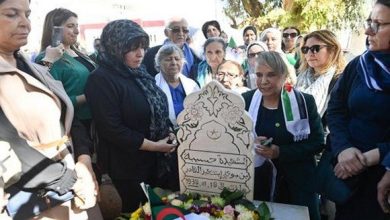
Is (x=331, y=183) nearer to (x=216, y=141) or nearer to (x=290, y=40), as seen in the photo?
(x=216, y=141)

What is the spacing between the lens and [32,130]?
1.37 meters

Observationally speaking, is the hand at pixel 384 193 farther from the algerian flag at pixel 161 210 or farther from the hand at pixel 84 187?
the hand at pixel 84 187

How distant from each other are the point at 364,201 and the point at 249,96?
0.90 metres

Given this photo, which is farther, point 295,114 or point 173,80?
point 173,80

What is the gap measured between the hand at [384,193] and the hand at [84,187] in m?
1.32

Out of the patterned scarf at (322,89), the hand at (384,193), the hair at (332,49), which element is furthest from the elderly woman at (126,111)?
the hair at (332,49)

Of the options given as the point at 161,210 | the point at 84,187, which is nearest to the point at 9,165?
the point at 84,187

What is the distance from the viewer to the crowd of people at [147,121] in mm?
1359

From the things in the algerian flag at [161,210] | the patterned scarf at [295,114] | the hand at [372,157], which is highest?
the patterned scarf at [295,114]

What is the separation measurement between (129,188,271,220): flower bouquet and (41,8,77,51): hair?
64.5 inches

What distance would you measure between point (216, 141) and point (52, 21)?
5.53 feet

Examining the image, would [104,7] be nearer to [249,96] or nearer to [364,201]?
[249,96]

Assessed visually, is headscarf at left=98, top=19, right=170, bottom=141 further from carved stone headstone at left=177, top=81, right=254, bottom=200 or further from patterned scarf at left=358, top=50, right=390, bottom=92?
patterned scarf at left=358, top=50, right=390, bottom=92

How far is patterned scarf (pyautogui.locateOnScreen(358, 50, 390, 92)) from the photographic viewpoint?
1534 millimetres
